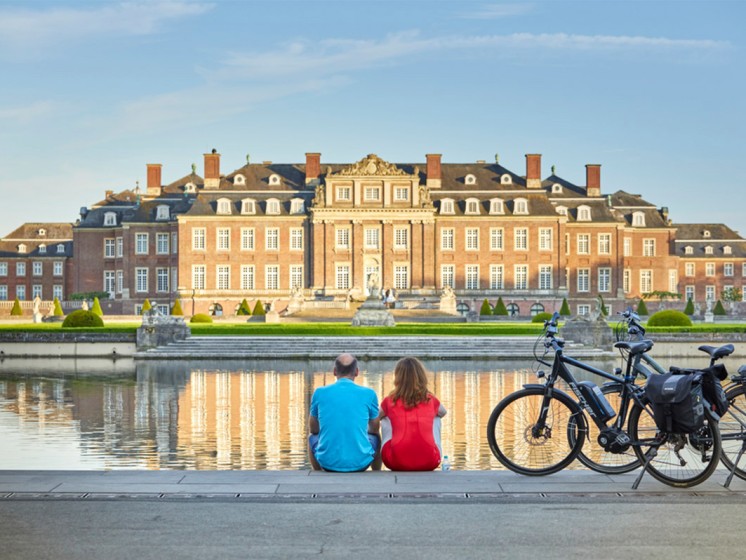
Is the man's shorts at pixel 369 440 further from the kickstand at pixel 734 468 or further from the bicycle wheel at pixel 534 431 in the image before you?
the kickstand at pixel 734 468

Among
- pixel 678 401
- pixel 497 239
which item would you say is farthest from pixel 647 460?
pixel 497 239

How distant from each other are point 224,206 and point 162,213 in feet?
16.6

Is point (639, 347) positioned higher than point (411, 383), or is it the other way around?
point (639, 347)

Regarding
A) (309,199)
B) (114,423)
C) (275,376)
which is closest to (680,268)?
(309,199)

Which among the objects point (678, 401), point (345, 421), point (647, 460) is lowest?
point (647, 460)

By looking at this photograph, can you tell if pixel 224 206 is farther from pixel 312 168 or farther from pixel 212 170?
pixel 312 168

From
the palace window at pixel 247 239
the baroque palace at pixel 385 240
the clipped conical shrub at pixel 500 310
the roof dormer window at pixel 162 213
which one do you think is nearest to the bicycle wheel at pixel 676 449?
the clipped conical shrub at pixel 500 310

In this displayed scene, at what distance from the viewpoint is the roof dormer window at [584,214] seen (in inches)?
2469

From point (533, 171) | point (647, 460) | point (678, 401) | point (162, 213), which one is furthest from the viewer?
point (162, 213)

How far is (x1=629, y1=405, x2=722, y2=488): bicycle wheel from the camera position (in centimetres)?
696

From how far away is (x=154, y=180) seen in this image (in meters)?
65.5

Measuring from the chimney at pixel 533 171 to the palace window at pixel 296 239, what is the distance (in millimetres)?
14482

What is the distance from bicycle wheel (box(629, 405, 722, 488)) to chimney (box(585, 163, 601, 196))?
57719 mm

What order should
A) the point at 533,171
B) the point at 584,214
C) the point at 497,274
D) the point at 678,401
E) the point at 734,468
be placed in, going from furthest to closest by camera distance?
1. the point at 584,214
2. the point at 533,171
3. the point at 497,274
4. the point at 734,468
5. the point at 678,401
